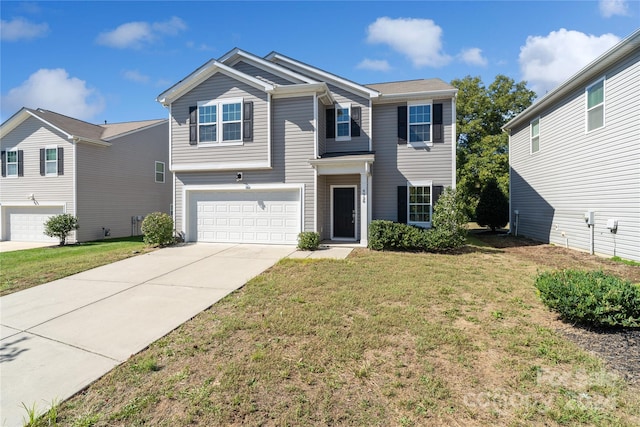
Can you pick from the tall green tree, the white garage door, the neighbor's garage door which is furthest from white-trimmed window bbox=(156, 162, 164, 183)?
the tall green tree

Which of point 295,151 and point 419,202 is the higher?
point 295,151

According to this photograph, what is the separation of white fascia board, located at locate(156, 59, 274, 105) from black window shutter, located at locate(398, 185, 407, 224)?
6.53m

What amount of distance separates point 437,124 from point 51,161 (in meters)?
18.8

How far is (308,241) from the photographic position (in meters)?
10.7

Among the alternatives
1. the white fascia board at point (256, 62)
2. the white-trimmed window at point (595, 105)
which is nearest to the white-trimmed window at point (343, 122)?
the white fascia board at point (256, 62)

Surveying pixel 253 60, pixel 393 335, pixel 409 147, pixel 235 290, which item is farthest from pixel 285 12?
pixel 393 335

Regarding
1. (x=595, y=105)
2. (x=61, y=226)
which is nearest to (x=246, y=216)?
(x=61, y=226)

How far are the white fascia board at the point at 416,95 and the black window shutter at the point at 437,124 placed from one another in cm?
44

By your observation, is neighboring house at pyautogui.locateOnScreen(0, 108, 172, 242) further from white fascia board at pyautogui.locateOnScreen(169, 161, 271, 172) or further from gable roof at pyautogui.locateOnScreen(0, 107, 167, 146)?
white fascia board at pyautogui.locateOnScreen(169, 161, 271, 172)

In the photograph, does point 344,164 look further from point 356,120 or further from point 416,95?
point 416,95

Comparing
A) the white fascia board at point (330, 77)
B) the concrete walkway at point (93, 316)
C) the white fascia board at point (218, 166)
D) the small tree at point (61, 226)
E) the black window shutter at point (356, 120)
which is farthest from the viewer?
the small tree at point (61, 226)

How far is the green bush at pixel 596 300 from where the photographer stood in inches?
158

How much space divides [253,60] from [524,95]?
23.5 m

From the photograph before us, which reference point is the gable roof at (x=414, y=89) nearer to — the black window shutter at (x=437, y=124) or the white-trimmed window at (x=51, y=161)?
the black window shutter at (x=437, y=124)
